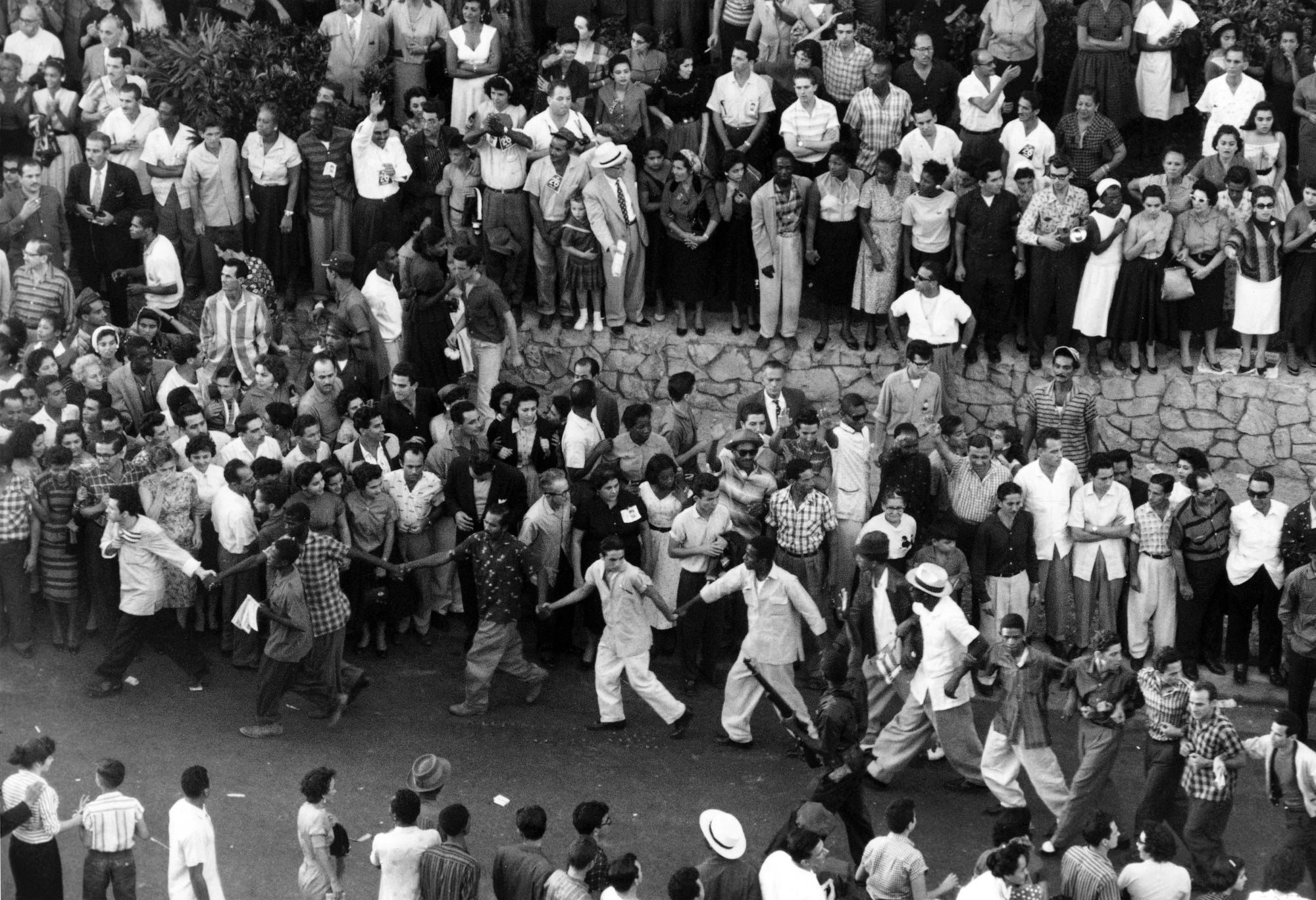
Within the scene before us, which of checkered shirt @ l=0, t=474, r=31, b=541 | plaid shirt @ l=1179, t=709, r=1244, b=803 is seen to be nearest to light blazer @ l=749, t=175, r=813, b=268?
plaid shirt @ l=1179, t=709, r=1244, b=803

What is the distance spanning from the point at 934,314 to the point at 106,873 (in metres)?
7.30

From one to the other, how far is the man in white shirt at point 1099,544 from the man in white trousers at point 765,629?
6.75 ft

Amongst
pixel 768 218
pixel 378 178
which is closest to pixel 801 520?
pixel 768 218

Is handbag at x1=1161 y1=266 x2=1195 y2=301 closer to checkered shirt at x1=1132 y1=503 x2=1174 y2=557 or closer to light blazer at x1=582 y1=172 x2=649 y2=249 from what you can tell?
checkered shirt at x1=1132 y1=503 x2=1174 y2=557

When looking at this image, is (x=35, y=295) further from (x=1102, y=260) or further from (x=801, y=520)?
(x=1102, y=260)

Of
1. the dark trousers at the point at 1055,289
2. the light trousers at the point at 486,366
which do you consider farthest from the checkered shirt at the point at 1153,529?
the light trousers at the point at 486,366

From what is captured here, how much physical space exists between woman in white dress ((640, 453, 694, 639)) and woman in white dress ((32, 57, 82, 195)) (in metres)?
6.27

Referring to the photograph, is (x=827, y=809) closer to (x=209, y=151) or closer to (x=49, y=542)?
(x=49, y=542)

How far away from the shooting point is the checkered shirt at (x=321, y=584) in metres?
12.8

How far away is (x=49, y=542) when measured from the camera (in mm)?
13469

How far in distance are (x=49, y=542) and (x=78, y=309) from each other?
2414mm

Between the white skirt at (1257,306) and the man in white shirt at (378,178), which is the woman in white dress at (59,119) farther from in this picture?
the white skirt at (1257,306)

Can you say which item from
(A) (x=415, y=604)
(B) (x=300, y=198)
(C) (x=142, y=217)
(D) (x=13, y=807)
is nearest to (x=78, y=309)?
(C) (x=142, y=217)

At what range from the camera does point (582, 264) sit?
15.9m
